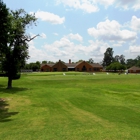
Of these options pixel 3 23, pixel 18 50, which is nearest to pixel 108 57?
pixel 18 50

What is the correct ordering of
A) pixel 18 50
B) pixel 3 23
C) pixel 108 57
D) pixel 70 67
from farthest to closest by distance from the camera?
pixel 108 57, pixel 70 67, pixel 18 50, pixel 3 23

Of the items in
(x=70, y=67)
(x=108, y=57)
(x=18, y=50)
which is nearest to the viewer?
(x=18, y=50)

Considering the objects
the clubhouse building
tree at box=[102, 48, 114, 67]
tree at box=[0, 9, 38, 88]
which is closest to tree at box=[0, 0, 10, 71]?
tree at box=[0, 9, 38, 88]

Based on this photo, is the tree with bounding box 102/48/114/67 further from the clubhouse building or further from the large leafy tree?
the large leafy tree

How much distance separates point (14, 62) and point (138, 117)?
24.1 meters

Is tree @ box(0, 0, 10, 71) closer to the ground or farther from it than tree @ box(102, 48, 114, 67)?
closer to the ground

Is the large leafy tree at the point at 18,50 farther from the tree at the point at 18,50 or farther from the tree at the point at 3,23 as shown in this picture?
the tree at the point at 3,23

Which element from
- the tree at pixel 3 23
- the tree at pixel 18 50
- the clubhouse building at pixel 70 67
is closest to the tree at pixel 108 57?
the clubhouse building at pixel 70 67

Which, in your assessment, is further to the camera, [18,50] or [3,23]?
[18,50]

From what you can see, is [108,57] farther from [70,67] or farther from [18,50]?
[18,50]

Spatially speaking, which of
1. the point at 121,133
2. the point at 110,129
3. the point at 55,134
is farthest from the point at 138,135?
the point at 55,134

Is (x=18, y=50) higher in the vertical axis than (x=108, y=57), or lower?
lower

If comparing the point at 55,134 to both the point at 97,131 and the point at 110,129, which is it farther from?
the point at 110,129

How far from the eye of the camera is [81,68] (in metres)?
118
